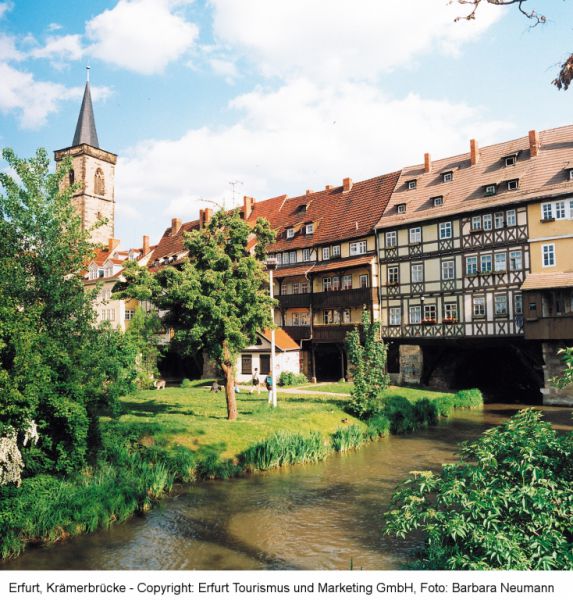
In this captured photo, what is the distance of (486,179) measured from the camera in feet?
106

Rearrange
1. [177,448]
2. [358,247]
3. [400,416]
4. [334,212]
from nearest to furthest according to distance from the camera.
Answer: [177,448]
[400,416]
[358,247]
[334,212]

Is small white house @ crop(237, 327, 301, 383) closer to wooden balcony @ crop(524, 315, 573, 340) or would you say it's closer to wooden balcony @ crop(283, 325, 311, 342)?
wooden balcony @ crop(283, 325, 311, 342)

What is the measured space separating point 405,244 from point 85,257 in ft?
76.4

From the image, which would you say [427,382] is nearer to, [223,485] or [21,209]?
[223,485]

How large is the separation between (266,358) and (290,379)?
2.76 meters

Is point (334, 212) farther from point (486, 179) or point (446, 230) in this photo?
point (486, 179)

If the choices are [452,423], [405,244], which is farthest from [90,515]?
[405,244]

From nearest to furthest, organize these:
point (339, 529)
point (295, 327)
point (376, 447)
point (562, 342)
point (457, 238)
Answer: point (339, 529)
point (376, 447)
point (562, 342)
point (457, 238)
point (295, 327)

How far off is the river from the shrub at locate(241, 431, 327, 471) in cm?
39

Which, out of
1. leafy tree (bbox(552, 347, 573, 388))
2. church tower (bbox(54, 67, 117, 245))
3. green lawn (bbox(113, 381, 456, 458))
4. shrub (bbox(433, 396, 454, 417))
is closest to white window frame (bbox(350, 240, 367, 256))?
green lawn (bbox(113, 381, 456, 458))

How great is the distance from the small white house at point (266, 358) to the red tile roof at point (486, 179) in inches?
402

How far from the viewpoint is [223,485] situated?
51.5ft

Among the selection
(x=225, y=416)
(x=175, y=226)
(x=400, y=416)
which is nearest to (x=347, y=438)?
(x=400, y=416)
